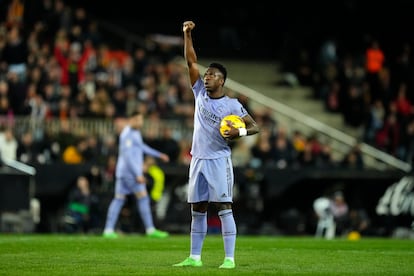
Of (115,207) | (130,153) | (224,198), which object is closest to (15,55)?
(130,153)

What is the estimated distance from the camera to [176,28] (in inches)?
1630

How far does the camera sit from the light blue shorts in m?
15.3

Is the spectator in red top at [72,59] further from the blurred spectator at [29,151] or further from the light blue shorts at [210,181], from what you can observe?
the light blue shorts at [210,181]

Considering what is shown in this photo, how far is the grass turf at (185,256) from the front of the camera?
14859 millimetres

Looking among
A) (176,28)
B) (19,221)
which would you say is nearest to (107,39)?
(176,28)

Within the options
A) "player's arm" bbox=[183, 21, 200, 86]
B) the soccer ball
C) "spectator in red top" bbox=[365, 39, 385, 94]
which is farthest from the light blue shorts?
"spectator in red top" bbox=[365, 39, 385, 94]

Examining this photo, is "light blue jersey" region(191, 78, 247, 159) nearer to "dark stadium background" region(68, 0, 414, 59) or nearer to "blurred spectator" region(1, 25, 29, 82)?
"blurred spectator" region(1, 25, 29, 82)

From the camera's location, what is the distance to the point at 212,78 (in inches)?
599

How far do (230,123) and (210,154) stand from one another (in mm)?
646

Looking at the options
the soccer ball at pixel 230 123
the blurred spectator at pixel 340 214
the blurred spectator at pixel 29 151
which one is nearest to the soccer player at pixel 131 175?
the blurred spectator at pixel 29 151

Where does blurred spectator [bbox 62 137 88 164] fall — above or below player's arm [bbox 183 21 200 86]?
below

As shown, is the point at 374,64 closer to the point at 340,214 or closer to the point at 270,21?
the point at 270,21

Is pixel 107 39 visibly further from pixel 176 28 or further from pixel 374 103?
pixel 374 103

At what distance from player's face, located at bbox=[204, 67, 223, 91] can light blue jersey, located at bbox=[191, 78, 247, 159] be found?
241 mm
